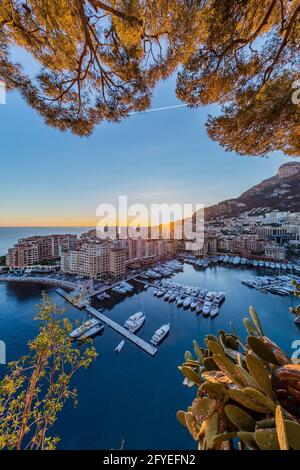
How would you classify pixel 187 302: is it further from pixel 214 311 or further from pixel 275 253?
pixel 275 253

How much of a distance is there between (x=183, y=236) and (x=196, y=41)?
19426 millimetres

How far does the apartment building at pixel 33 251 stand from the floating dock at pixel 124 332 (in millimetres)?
9035

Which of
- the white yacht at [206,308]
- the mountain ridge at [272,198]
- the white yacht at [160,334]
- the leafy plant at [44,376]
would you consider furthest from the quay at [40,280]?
the mountain ridge at [272,198]

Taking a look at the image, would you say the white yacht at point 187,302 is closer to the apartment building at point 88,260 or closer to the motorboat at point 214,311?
the motorboat at point 214,311

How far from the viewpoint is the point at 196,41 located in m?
1.41

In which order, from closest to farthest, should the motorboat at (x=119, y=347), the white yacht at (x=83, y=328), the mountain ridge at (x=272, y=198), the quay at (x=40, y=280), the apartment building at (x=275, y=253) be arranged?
1. the white yacht at (x=83, y=328)
2. the motorboat at (x=119, y=347)
3. the quay at (x=40, y=280)
4. the apartment building at (x=275, y=253)
5. the mountain ridge at (x=272, y=198)

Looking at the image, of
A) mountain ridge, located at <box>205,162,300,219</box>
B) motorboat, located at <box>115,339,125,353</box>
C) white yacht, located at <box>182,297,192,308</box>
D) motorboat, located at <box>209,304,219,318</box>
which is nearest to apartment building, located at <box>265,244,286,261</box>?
mountain ridge, located at <box>205,162,300,219</box>

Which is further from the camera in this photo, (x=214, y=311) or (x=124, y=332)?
(x=214, y=311)

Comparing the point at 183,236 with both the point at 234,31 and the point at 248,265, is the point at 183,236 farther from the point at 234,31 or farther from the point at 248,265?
the point at 234,31

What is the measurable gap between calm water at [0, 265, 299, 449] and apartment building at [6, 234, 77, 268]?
464cm

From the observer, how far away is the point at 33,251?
14.2 m

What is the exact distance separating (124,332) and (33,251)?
1188cm

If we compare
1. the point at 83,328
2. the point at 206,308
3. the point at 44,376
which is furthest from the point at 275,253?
the point at 44,376

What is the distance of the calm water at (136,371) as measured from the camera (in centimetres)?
376
